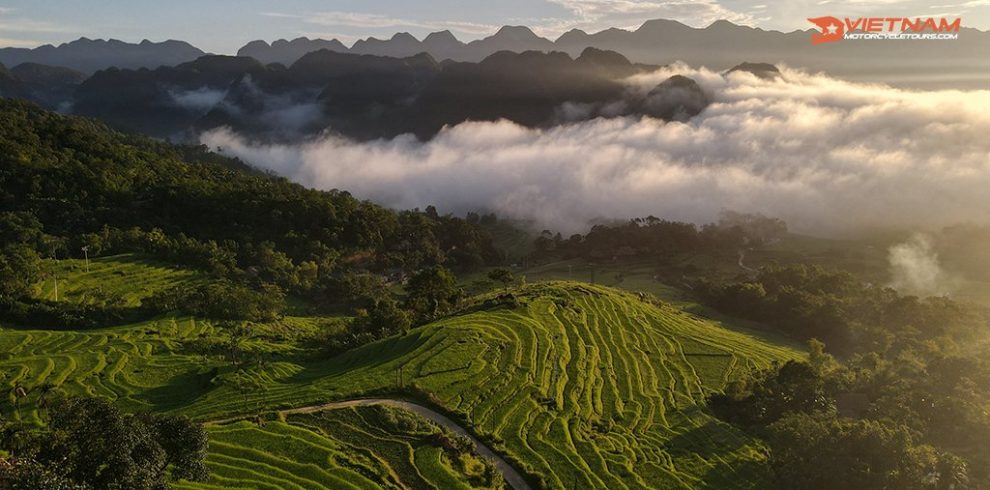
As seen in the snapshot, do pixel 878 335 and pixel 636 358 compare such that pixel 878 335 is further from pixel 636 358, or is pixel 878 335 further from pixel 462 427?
pixel 462 427

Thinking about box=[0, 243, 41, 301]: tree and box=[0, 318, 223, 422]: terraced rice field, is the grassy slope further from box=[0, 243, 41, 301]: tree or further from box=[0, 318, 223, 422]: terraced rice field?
box=[0, 243, 41, 301]: tree

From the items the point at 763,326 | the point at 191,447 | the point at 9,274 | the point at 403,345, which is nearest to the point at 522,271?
the point at 763,326

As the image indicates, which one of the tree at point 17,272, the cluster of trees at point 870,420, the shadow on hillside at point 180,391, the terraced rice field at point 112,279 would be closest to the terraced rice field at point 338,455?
the shadow on hillside at point 180,391

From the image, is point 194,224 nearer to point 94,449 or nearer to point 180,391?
point 180,391

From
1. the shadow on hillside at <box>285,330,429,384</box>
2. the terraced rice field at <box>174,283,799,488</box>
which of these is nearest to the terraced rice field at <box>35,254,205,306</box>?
the shadow on hillside at <box>285,330,429,384</box>

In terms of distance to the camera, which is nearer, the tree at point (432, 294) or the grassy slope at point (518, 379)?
the grassy slope at point (518, 379)

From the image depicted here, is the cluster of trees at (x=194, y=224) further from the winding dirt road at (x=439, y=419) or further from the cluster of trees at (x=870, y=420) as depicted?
the cluster of trees at (x=870, y=420)

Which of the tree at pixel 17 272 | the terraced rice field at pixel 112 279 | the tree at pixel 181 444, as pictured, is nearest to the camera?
the tree at pixel 181 444
